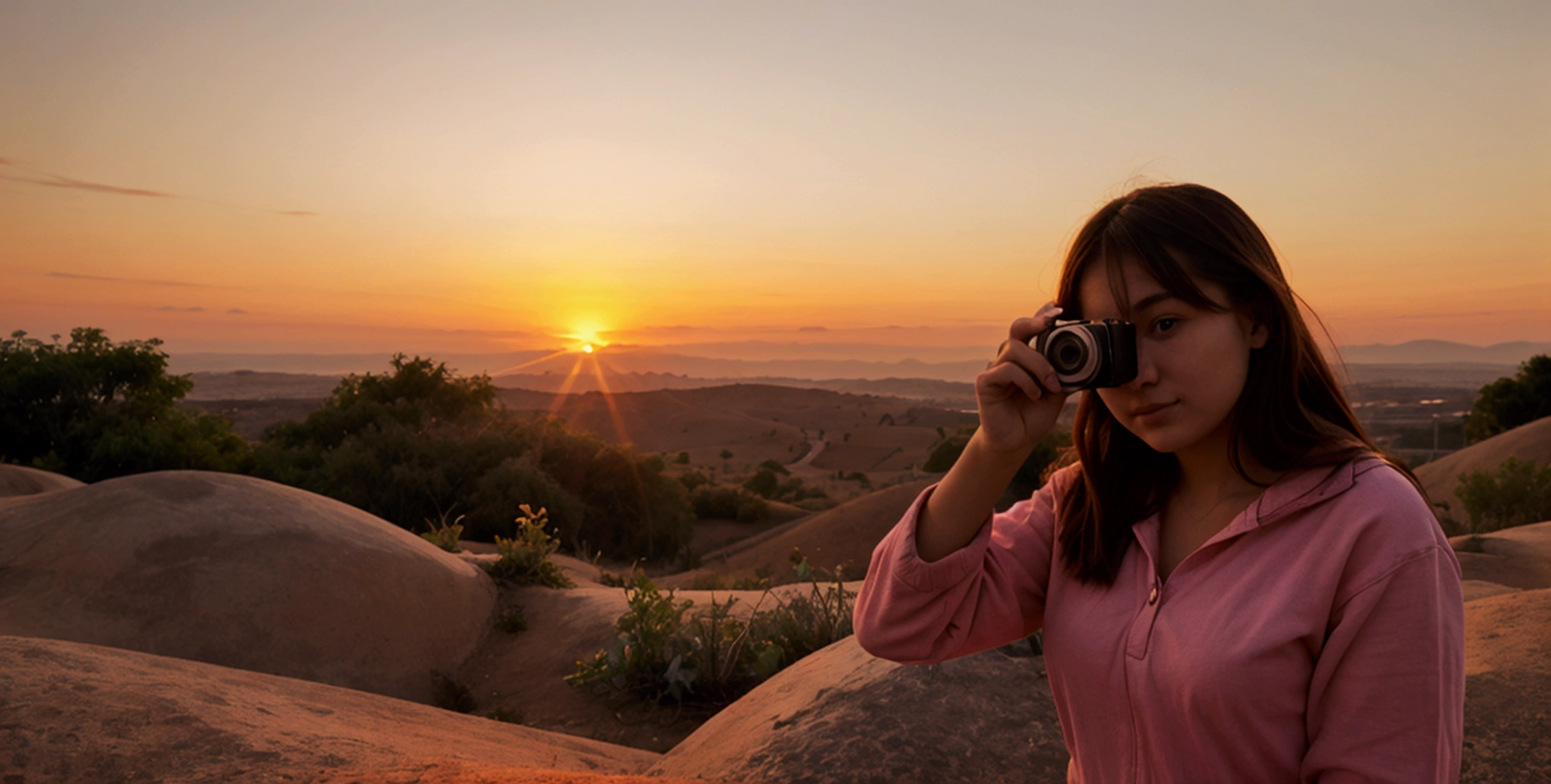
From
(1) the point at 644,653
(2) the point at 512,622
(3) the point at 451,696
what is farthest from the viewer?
(2) the point at 512,622

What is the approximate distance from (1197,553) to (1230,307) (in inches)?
17.8

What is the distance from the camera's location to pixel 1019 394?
1.72 m

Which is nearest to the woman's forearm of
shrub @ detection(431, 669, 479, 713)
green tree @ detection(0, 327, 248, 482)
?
shrub @ detection(431, 669, 479, 713)

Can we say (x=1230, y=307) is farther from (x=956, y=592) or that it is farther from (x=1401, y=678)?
(x=956, y=592)

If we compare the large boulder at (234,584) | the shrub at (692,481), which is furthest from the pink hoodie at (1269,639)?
the shrub at (692,481)

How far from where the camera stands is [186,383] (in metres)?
21.4

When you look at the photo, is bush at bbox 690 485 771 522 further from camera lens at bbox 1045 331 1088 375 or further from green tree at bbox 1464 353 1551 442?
camera lens at bbox 1045 331 1088 375

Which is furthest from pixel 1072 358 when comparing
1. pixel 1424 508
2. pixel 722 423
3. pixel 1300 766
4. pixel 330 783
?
pixel 722 423

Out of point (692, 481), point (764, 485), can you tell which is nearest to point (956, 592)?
point (692, 481)

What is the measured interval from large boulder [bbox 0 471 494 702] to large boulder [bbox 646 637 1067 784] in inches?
156

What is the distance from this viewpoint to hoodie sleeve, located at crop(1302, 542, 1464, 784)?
131cm

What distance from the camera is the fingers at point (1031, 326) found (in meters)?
1.70

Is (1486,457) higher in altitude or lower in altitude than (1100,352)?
lower

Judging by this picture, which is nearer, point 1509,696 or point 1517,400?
point 1509,696
